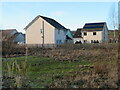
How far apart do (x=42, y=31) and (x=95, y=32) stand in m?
13.9

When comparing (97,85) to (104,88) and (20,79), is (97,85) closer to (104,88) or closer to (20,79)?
(104,88)

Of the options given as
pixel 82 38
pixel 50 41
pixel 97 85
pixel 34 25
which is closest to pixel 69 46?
pixel 50 41

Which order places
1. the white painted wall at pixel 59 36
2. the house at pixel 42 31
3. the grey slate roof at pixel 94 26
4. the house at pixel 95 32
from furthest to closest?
the grey slate roof at pixel 94 26, the house at pixel 95 32, the white painted wall at pixel 59 36, the house at pixel 42 31

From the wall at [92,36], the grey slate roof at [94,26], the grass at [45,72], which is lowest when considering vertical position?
the grass at [45,72]

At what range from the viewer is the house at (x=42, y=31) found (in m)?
40.6

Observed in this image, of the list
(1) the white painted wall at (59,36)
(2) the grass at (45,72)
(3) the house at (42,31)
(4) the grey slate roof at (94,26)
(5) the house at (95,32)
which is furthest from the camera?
(4) the grey slate roof at (94,26)

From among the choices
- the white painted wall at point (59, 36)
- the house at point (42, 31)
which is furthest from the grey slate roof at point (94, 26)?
the house at point (42, 31)

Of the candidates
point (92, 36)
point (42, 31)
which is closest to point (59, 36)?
point (42, 31)

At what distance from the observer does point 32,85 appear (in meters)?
6.05

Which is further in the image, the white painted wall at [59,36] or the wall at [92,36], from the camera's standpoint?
the wall at [92,36]

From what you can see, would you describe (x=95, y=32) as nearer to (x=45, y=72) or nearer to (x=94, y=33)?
(x=94, y=33)

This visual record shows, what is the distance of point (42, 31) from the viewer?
135 ft

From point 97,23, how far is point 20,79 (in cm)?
4465

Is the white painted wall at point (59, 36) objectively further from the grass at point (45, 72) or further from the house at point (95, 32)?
the grass at point (45, 72)
